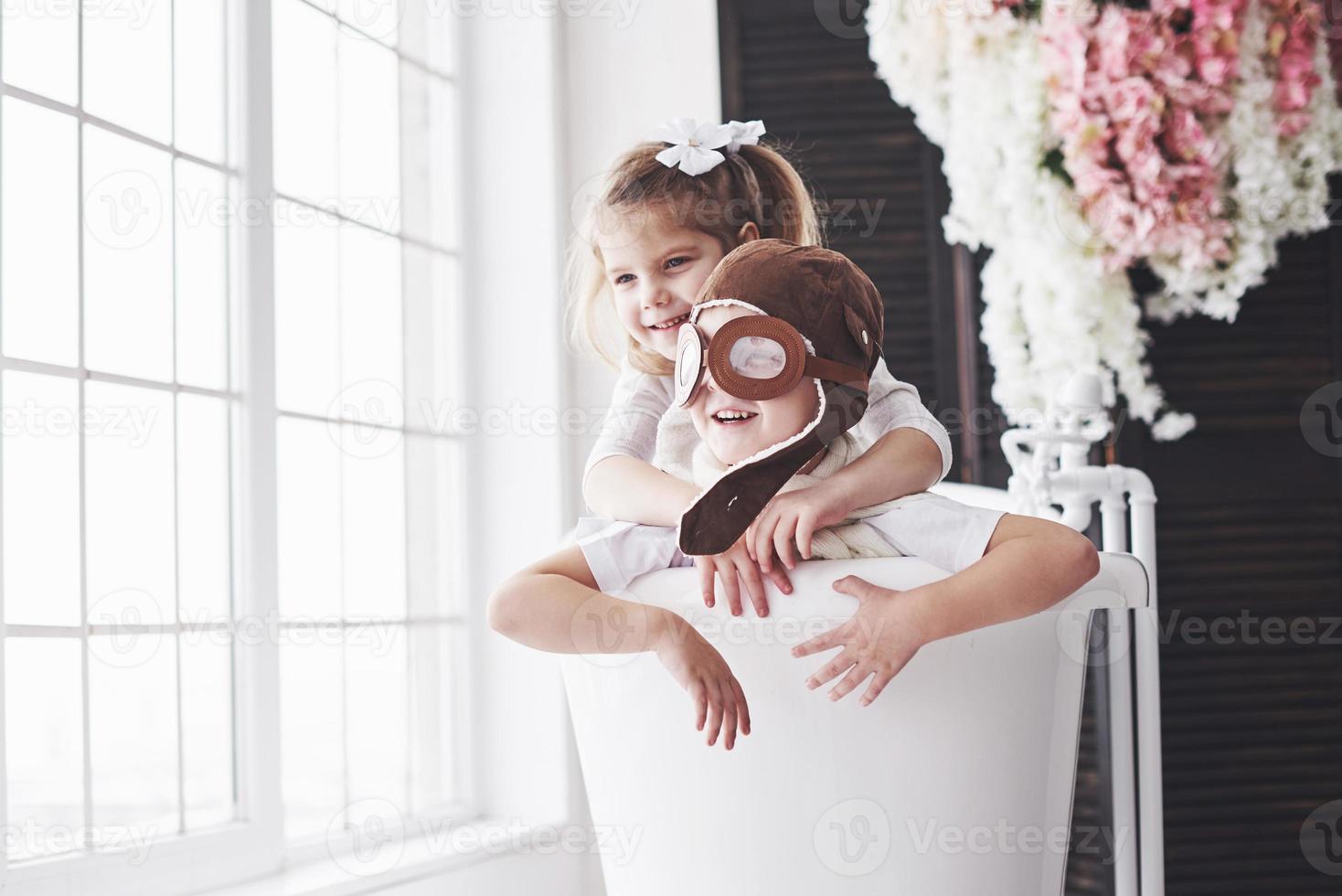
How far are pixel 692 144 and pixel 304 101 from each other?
0.77 m

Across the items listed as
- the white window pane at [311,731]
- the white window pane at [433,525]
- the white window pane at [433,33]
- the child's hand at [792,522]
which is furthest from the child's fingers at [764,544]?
the white window pane at [433,33]

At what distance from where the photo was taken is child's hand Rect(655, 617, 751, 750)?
1.06 meters

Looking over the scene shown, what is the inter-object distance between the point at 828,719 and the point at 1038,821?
228 millimetres

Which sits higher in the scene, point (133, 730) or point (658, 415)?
point (658, 415)

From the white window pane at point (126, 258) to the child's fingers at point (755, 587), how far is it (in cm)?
90

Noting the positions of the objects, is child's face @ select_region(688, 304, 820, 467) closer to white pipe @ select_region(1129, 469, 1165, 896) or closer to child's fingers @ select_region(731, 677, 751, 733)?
child's fingers @ select_region(731, 677, 751, 733)

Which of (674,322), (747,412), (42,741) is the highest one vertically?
(674,322)

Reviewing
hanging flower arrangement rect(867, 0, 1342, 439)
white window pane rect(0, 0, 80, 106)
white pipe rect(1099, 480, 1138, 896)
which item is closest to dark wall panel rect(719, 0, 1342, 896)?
hanging flower arrangement rect(867, 0, 1342, 439)

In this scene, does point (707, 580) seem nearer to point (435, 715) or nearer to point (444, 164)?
point (435, 715)

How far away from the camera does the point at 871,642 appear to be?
3.38 feet

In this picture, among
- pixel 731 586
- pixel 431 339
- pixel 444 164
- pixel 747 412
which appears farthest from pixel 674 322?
pixel 444 164

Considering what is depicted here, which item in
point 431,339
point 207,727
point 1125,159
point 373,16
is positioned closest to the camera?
point 207,727

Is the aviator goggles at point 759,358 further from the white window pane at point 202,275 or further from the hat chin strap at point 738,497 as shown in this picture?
the white window pane at point 202,275

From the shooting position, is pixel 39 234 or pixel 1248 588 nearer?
pixel 39 234
